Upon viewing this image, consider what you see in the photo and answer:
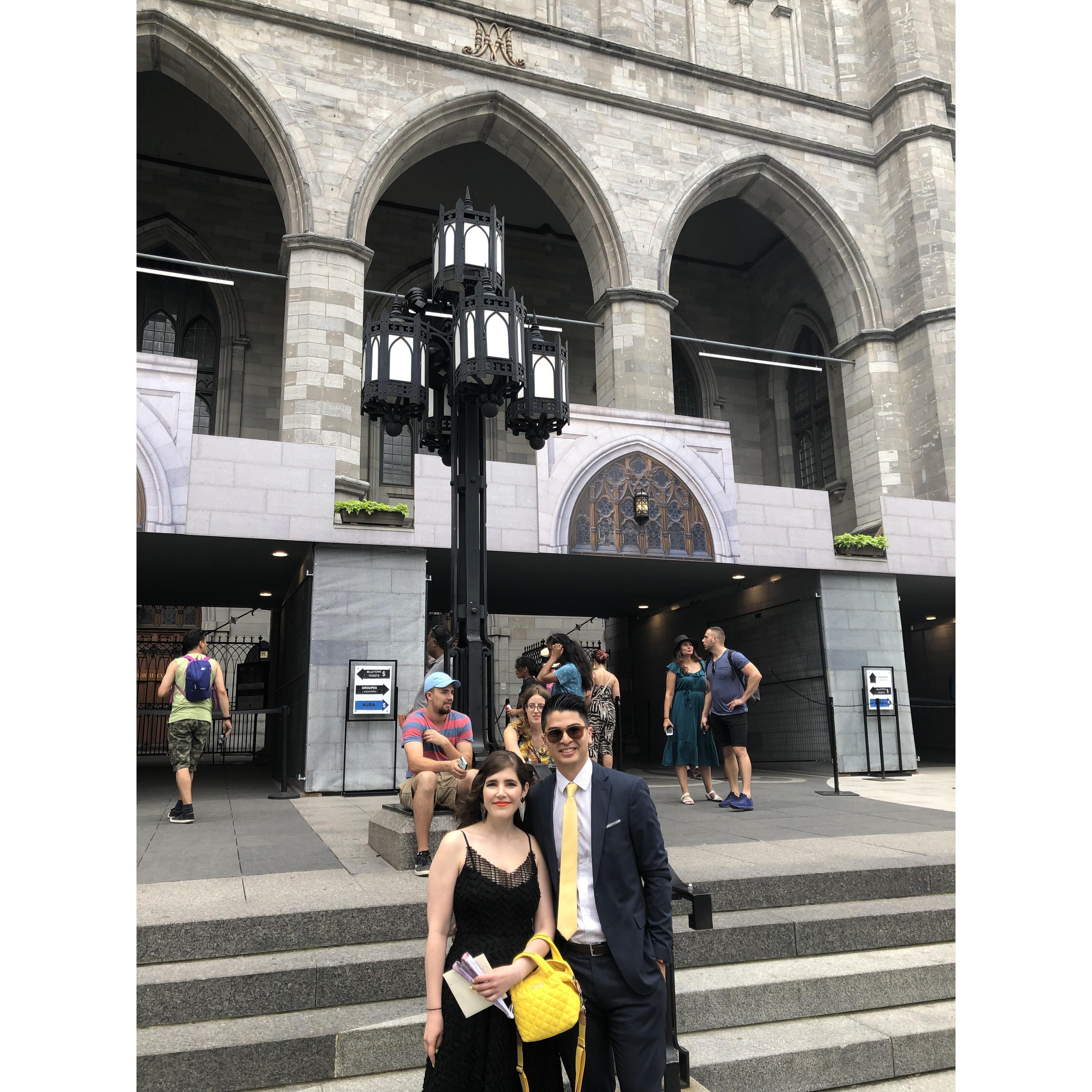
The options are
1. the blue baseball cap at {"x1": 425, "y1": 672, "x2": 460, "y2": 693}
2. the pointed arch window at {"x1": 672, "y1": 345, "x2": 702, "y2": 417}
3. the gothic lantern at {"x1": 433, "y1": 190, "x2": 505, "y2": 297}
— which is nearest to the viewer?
the blue baseball cap at {"x1": 425, "y1": 672, "x2": 460, "y2": 693}

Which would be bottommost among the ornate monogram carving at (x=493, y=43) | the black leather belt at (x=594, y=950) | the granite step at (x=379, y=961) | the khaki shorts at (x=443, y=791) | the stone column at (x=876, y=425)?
the granite step at (x=379, y=961)

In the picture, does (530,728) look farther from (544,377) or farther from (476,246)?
(476,246)

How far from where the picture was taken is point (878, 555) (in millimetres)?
14273

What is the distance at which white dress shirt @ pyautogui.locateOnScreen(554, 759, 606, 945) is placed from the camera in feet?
9.91

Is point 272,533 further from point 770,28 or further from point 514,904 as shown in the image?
point 770,28

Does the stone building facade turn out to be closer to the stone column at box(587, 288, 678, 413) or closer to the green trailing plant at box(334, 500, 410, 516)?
the stone column at box(587, 288, 678, 413)

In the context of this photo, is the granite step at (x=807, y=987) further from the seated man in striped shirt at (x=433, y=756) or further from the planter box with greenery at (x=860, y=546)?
the planter box with greenery at (x=860, y=546)

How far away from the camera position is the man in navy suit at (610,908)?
9.69 feet

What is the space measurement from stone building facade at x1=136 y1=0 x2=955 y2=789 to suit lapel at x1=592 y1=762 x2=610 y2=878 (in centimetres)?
885

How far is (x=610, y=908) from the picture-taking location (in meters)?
3.00

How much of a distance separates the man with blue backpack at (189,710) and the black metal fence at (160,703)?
410 inches

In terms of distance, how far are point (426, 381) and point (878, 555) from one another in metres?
9.81

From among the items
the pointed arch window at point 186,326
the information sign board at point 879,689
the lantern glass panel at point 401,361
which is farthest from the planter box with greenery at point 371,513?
the pointed arch window at point 186,326

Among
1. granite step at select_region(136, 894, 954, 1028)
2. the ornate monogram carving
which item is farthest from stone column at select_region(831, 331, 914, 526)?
granite step at select_region(136, 894, 954, 1028)
